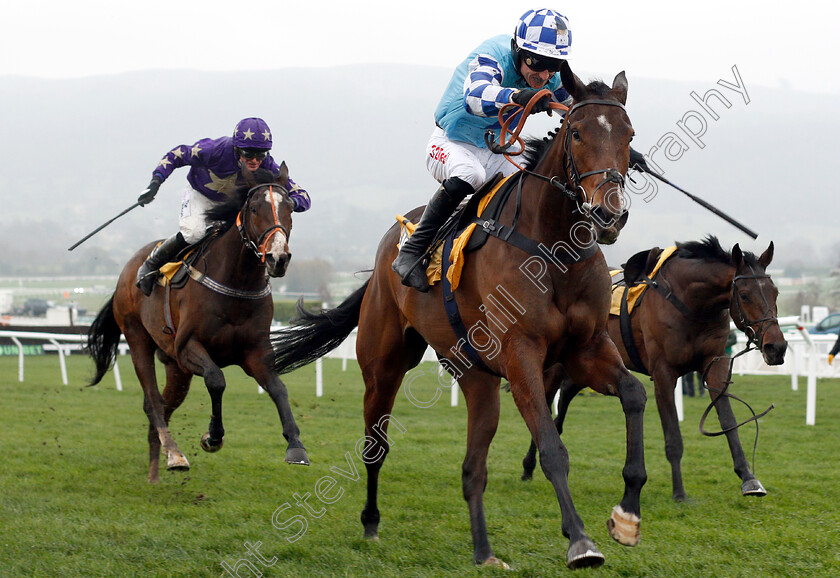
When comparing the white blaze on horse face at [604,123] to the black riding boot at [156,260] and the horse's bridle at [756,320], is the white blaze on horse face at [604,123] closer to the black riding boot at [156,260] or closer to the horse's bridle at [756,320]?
the horse's bridle at [756,320]

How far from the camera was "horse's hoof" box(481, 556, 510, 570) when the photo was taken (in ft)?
13.1

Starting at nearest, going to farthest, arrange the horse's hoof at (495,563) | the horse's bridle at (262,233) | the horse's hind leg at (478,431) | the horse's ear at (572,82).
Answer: the horse's ear at (572,82), the horse's hoof at (495,563), the horse's hind leg at (478,431), the horse's bridle at (262,233)

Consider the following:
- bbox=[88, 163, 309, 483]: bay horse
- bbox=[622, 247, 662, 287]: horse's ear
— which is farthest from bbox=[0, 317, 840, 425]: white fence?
bbox=[88, 163, 309, 483]: bay horse

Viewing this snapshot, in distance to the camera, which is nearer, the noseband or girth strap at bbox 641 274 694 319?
the noseband

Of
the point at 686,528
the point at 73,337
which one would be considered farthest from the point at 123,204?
the point at 686,528

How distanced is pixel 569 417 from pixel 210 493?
5.53 meters

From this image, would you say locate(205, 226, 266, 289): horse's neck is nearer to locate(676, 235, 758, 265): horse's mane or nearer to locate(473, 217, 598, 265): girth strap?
locate(473, 217, 598, 265): girth strap

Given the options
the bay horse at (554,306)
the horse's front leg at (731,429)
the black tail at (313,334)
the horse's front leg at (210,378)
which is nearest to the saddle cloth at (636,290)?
the horse's front leg at (731,429)

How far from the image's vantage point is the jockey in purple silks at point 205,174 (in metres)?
5.81

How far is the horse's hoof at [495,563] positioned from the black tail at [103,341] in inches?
190

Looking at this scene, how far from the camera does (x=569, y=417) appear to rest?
10336 mm

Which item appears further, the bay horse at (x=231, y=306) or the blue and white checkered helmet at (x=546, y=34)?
the bay horse at (x=231, y=306)

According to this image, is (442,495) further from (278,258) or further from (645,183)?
(645,183)

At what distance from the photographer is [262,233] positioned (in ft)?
17.2
